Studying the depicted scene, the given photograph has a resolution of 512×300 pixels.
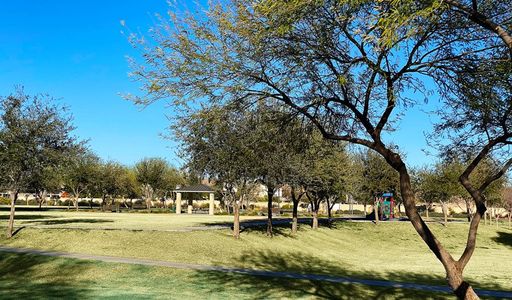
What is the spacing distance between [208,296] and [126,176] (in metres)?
68.9

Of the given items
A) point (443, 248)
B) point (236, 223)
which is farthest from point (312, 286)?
point (236, 223)

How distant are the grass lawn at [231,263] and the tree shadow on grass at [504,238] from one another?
6.17 metres

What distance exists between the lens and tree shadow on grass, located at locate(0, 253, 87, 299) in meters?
12.9

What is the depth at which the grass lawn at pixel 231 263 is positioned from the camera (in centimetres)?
1462

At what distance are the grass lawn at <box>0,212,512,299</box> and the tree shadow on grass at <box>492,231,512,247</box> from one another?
20.2ft

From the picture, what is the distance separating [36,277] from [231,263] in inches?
312

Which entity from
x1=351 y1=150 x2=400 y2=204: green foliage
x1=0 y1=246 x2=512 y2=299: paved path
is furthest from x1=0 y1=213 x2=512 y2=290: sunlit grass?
x1=351 y1=150 x2=400 y2=204: green foliage

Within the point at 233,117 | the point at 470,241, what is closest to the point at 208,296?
the point at 233,117

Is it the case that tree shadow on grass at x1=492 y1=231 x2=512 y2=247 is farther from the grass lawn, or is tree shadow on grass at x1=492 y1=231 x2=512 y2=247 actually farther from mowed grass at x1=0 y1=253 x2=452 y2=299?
mowed grass at x1=0 y1=253 x2=452 y2=299

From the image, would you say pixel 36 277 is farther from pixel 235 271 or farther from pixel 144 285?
pixel 235 271

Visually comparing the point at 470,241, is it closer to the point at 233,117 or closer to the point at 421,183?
the point at 233,117

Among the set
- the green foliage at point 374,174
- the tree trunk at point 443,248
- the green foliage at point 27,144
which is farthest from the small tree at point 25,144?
the green foliage at point 374,174

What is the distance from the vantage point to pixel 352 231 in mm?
43000

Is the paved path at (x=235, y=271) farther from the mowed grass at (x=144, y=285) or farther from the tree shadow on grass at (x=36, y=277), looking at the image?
the tree shadow on grass at (x=36, y=277)
